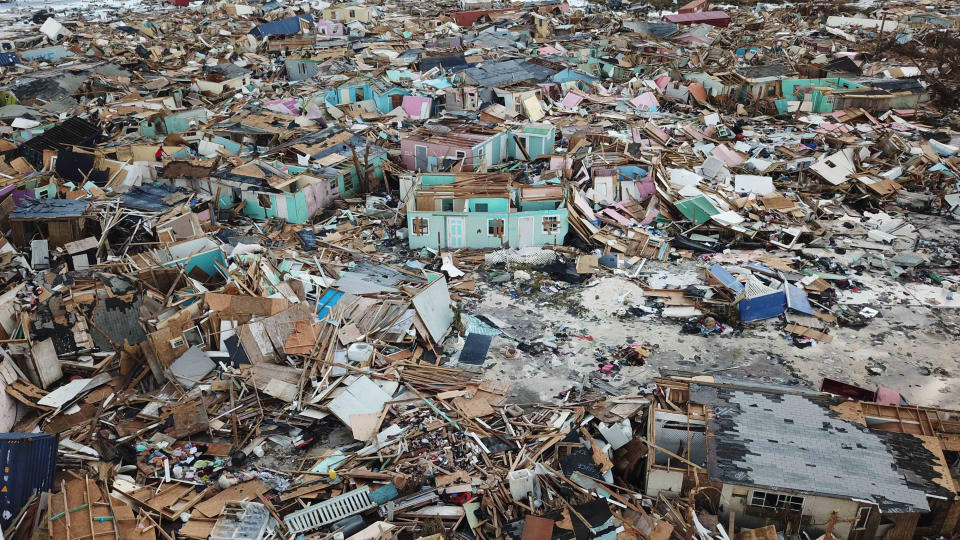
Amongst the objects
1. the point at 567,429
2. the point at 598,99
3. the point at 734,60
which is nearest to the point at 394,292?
the point at 567,429

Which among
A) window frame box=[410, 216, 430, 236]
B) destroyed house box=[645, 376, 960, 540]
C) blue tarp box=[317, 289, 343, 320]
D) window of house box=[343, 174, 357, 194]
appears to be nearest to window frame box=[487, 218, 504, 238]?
window frame box=[410, 216, 430, 236]

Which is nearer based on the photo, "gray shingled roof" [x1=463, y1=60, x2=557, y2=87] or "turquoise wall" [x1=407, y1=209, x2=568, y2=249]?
"turquoise wall" [x1=407, y1=209, x2=568, y2=249]

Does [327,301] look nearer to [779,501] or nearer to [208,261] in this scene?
[208,261]

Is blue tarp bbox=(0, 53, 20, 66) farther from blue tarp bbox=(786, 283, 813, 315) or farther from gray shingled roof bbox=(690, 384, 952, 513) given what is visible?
gray shingled roof bbox=(690, 384, 952, 513)

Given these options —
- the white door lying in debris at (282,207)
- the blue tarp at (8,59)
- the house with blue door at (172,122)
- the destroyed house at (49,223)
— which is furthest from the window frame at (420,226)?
the blue tarp at (8,59)

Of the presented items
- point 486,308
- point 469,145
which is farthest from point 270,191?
point 486,308

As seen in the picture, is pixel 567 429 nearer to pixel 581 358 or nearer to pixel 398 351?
pixel 581 358
